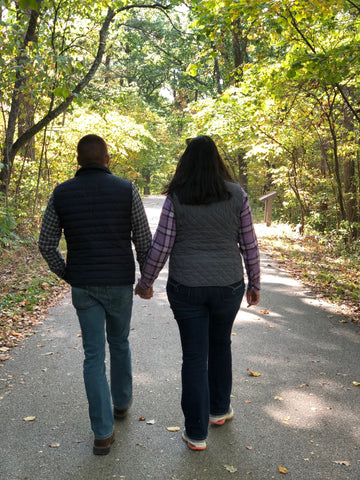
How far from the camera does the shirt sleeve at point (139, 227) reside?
318 cm

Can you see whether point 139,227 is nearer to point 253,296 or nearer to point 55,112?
point 253,296

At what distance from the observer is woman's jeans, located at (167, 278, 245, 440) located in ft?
10.0

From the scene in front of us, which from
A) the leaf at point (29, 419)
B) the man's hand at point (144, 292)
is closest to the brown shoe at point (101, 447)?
the leaf at point (29, 419)

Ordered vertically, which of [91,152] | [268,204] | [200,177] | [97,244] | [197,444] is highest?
[91,152]

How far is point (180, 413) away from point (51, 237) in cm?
177

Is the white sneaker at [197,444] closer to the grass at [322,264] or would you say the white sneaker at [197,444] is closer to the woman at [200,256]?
the woman at [200,256]

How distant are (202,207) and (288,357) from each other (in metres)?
2.80

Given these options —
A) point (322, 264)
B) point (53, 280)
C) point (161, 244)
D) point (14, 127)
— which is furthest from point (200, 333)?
point (322, 264)

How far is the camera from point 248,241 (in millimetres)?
3275

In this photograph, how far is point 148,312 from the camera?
725 cm

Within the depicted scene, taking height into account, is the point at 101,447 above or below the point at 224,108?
below

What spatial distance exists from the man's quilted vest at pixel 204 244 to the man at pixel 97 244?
35cm

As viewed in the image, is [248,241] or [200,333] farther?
[248,241]

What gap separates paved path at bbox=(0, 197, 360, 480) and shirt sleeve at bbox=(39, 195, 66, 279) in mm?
1259
